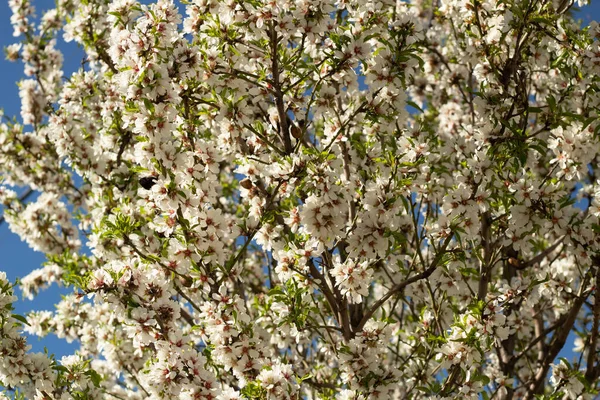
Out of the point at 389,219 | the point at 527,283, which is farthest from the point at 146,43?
the point at 527,283

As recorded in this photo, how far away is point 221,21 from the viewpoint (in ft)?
16.3

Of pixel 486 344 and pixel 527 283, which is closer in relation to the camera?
pixel 486 344

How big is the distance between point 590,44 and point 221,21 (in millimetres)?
3038

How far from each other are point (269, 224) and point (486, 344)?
191 cm

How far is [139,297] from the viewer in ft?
15.3

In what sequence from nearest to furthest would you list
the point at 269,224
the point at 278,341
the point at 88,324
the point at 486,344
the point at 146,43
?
the point at 146,43, the point at 486,344, the point at 269,224, the point at 278,341, the point at 88,324

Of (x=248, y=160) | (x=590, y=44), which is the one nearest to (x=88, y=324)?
(x=248, y=160)

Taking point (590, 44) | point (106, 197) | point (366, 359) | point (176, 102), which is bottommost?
point (366, 359)

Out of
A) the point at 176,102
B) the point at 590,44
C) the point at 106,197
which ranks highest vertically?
the point at 590,44

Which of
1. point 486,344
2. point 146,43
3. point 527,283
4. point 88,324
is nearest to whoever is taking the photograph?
point 146,43

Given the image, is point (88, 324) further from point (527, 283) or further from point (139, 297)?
point (527, 283)

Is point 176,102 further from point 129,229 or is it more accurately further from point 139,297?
point 139,297

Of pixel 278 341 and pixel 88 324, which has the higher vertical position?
pixel 88 324

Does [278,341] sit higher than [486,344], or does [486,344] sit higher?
[278,341]
